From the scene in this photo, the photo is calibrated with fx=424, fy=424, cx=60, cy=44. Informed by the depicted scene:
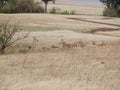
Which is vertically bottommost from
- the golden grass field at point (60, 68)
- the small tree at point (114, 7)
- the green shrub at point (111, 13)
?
the green shrub at point (111, 13)

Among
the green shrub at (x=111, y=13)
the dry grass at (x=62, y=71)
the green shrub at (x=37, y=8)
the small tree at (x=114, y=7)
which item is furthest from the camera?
the small tree at (x=114, y=7)

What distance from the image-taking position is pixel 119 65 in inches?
612

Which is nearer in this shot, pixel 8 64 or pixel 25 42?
pixel 8 64

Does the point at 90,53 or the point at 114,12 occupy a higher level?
the point at 90,53

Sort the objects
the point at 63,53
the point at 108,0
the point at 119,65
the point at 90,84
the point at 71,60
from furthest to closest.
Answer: the point at 108,0
the point at 63,53
the point at 71,60
the point at 119,65
the point at 90,84

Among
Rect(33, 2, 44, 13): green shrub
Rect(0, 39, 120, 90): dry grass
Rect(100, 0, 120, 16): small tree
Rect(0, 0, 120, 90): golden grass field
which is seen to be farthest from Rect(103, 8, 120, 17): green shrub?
Rect(0, 39, 120, 90): dry grass

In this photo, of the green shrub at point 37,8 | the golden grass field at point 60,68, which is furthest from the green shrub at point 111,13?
the golden grass field at point 60,68

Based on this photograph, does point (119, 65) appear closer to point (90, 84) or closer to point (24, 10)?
point (90, 84)

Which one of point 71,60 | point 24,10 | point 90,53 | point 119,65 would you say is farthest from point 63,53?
point 24,10

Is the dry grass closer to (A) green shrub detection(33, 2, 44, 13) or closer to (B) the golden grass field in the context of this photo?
(B) the golden grass field

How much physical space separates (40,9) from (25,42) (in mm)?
40154

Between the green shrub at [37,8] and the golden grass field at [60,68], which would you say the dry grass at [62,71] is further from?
the green shrub at [37,8]

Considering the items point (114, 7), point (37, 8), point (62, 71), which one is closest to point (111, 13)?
point (114, 7)

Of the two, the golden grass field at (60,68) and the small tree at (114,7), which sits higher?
the golden grass field at (60,68)
